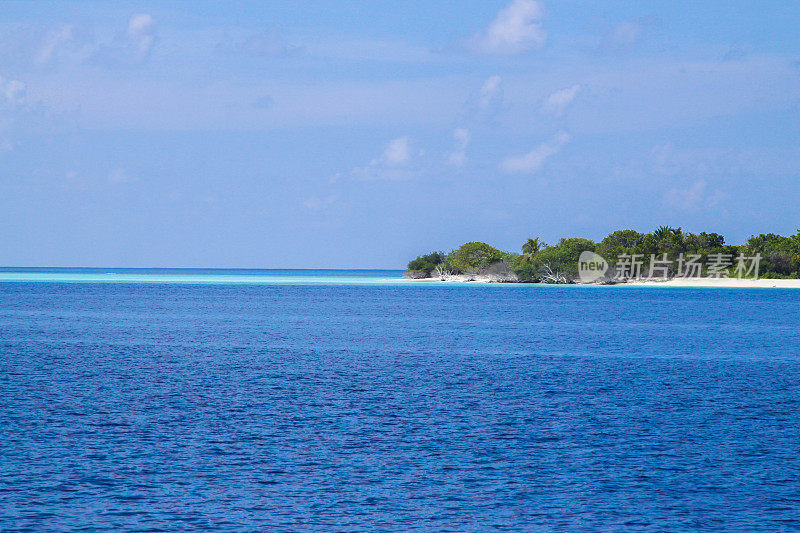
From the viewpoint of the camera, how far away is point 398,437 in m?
22.0

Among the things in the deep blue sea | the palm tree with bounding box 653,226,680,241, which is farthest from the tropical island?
the deep blue sea

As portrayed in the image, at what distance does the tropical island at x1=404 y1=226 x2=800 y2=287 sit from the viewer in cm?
14650

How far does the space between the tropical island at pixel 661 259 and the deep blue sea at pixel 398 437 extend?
10467 cm

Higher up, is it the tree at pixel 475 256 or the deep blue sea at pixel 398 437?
the tree at pixel 475 256

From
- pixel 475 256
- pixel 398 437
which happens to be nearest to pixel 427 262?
pixel 475 256

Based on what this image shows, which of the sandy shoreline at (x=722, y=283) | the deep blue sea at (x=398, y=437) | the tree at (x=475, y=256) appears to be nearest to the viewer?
the deep blue sea at (x=398, y=437)

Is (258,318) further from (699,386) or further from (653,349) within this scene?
(699,386)

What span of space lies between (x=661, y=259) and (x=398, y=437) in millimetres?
138894

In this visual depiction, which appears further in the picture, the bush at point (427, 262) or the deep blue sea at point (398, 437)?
the bush at point (427, 262)

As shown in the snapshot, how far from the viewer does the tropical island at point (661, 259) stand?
146m

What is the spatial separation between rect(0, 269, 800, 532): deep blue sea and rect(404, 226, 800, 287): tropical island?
10467 cm

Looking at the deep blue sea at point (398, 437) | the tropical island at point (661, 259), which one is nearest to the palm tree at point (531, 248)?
the tropical island at point (661, 259)

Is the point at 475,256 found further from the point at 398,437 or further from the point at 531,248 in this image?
the point at 398,437

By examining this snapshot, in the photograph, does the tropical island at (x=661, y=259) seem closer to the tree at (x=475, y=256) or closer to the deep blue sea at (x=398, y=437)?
the tree at (x=475, y=256)
